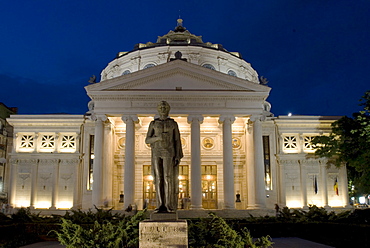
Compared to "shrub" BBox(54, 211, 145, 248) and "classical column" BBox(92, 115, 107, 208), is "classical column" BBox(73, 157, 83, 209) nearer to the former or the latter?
"classical column" BBox(92, 115, 107, 208)

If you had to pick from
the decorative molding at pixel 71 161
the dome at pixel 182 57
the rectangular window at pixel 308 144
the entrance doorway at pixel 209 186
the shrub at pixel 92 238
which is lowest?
the shrub at pixel 92 238

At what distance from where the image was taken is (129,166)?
1357 inches

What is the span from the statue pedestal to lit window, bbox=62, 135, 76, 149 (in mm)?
34140

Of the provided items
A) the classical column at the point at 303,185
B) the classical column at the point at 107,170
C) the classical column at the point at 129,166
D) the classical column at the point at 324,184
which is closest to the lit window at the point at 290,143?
the classical column at the point at 303,185

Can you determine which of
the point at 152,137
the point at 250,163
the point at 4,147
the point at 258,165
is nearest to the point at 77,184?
the point at 4,147

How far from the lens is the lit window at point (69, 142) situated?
1667 inches

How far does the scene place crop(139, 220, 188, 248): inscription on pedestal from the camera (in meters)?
10.0

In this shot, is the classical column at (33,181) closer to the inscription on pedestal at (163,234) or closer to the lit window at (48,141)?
the lit window at (48,141)

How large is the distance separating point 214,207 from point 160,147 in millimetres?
30777

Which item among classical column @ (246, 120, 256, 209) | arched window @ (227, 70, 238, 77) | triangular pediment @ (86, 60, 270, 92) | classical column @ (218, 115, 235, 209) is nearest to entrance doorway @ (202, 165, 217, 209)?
classical column @ (246, 120, 256, 209)

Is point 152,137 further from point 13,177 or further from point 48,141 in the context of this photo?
point 13,177

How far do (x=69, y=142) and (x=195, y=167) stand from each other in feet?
52.0

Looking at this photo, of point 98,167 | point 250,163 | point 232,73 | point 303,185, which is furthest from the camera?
point 232,73

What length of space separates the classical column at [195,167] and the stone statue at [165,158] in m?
23.3
